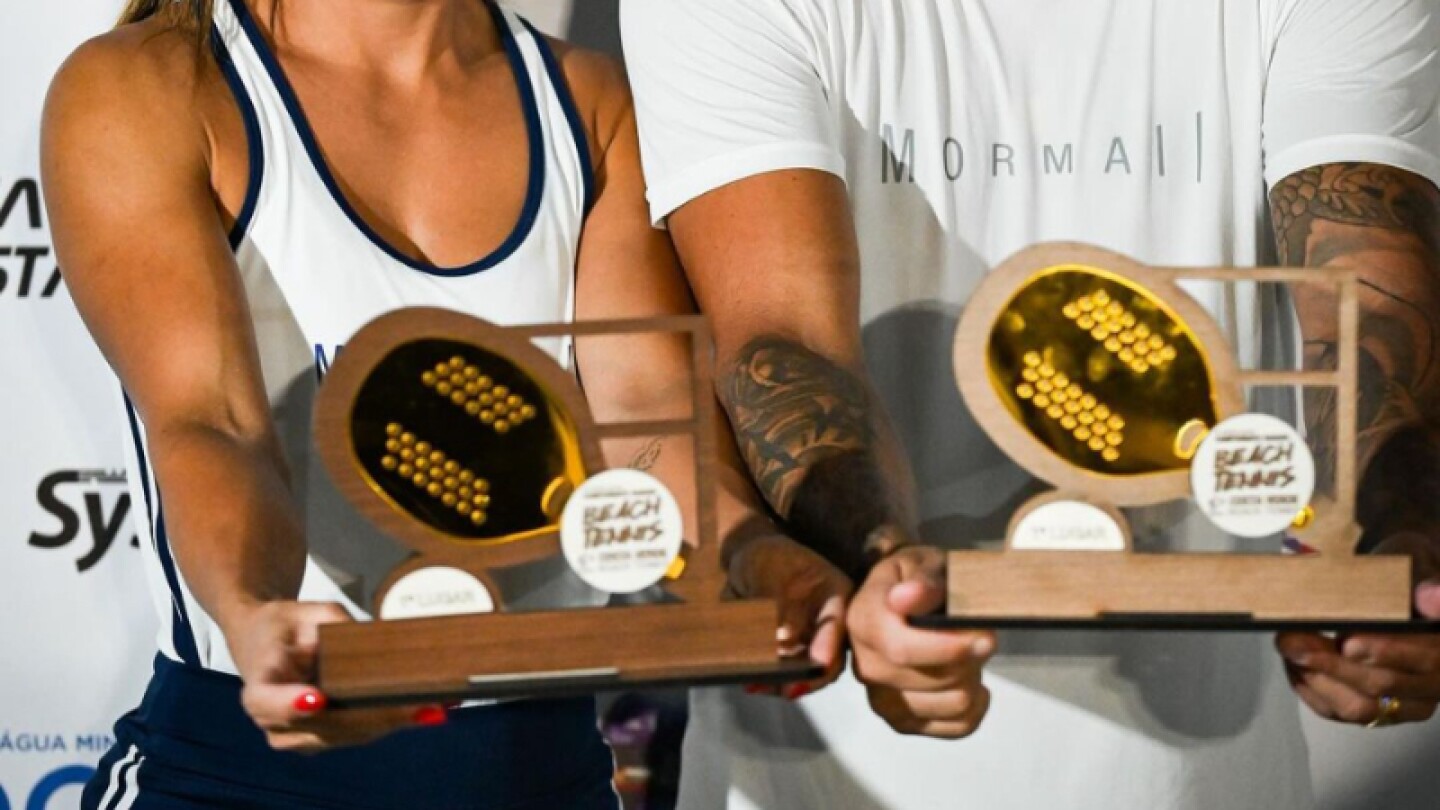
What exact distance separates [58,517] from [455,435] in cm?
87

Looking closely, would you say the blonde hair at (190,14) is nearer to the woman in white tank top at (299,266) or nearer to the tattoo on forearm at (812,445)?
the woman in white tank top at (299,266)

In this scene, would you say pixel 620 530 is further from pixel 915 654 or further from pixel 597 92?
pixel 597 92

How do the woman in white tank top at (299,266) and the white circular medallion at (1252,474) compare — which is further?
the woman in white tank top at (299,266)

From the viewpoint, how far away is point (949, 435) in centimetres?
148

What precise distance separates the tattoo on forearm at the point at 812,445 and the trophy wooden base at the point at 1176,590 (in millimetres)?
163

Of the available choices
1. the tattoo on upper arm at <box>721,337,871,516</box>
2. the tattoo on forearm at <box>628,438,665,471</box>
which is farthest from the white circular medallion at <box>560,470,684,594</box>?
the tattoo on forearm at <box>628,438,665,471</box>

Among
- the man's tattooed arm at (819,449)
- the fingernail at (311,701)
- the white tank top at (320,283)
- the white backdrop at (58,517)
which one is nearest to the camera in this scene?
the fingernail at (311,701)

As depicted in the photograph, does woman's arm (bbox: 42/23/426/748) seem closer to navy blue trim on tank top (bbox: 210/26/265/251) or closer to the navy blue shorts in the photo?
navy blue trim on tank top (bbox: 210/26/265/251)

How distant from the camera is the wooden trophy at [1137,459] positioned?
1.13m

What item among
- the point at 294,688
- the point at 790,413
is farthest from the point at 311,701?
the point at 790,413

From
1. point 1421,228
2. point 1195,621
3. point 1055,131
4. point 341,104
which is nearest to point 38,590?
point 341,104

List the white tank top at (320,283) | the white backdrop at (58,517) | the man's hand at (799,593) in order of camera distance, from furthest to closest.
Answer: the white backdrop at (58,517) < the white tank top at (320,283) < the man's hand at (799,593)

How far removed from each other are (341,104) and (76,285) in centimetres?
25

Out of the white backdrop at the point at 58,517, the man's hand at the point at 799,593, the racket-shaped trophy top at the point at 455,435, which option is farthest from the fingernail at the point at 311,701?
the white backdrop at the point at 58,517
